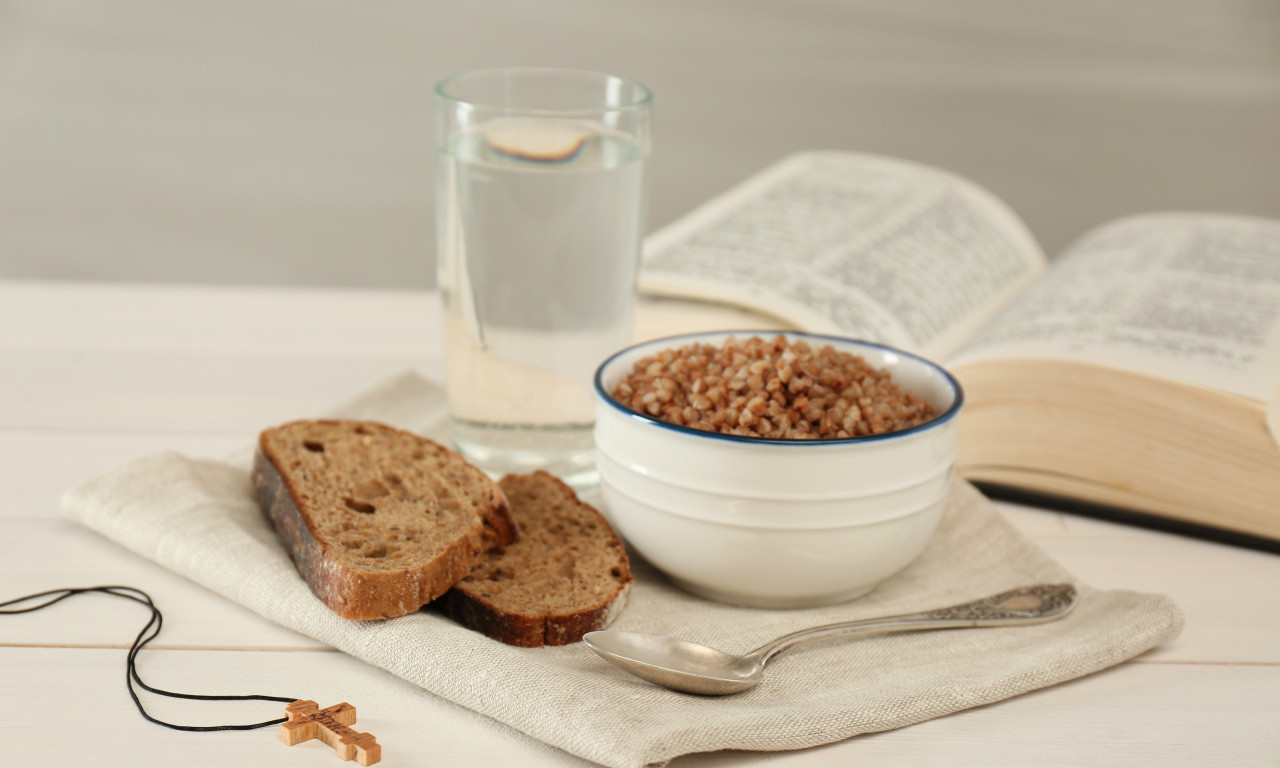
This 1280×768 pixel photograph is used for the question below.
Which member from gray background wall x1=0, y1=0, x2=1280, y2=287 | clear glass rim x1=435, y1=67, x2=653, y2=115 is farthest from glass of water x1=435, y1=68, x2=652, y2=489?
gray background wall x1=0, y1=0, x2=1280, y2=287

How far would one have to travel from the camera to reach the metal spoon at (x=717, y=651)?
2.95ft

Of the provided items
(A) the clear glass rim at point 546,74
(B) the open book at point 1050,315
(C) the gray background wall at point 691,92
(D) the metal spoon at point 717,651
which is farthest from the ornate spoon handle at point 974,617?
(C) the gray background wall at point 691,92

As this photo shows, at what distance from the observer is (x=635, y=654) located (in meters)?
0.92

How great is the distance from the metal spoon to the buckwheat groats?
0.16 m

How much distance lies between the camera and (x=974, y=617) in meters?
1.03

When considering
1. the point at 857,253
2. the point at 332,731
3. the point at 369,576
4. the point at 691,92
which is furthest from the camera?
the point at 691,92

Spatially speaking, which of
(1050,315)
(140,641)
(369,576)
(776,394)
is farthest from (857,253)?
(140,641)

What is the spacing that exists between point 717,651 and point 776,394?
9.1 inches

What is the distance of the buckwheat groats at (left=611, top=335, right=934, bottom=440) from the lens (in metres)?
1.02

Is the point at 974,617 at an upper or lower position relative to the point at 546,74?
lower

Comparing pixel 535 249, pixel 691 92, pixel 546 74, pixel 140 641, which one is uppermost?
pixel 546 74

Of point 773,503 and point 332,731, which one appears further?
point 773,503

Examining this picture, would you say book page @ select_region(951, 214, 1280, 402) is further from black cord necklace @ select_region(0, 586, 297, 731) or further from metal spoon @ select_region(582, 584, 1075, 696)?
black cord necklace @ select_region(0, 586, 297, 731)

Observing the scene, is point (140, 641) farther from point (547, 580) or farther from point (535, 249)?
point (535, 249)
